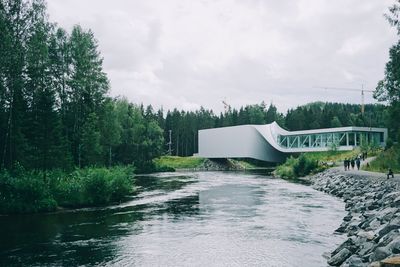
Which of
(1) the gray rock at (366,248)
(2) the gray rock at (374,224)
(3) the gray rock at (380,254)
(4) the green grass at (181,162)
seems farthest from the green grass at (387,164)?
(4) the green grass at (181,162)

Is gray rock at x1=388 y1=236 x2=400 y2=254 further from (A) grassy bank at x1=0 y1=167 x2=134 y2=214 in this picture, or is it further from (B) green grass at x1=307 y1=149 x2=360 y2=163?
(B) green grass at x1=307 y1=149 x2=360 y2=163

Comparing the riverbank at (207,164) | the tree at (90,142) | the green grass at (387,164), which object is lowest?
the riverbank at (207,164)

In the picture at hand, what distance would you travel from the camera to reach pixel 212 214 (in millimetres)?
20547

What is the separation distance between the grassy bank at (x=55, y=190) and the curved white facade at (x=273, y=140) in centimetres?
4489

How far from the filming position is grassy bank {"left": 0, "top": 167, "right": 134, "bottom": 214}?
811 inches

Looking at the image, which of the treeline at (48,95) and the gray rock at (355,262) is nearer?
the gray rock at (355,262)

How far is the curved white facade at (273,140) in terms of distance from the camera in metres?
63.9

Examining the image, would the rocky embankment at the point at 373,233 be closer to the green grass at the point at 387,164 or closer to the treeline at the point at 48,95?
the green grass at the point at 387,164

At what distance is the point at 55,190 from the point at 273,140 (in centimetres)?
5670

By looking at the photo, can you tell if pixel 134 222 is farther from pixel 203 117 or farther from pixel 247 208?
pixel 203 117

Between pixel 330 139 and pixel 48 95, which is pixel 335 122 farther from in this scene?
pixel 48 95

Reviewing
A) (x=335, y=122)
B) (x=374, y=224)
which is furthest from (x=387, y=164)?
(x=335, y=122)

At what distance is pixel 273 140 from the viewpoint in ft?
247

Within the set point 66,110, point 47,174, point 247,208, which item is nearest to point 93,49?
point 66,110
